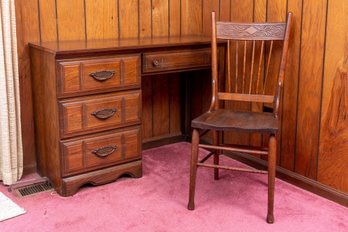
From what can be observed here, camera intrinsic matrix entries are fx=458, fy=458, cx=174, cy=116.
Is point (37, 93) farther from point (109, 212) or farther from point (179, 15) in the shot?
point (179, 15)

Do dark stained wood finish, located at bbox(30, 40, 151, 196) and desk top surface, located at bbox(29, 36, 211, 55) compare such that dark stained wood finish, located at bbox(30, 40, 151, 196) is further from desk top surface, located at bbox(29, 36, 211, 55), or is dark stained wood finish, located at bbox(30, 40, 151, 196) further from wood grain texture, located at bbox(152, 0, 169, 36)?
wood grain texture, located at bbox(152, 0, 169, 36)

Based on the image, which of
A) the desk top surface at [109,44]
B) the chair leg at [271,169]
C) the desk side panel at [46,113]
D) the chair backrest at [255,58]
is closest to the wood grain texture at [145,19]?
the desk top surface at [109,44]

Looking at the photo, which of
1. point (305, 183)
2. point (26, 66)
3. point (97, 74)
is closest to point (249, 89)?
point (305, 183)

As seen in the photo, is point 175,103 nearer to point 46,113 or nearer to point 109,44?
point 109,44

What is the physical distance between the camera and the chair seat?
217 cm

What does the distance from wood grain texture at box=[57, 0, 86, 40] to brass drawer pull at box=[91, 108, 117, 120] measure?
555mm

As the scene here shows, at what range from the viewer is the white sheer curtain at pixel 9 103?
2.42 m

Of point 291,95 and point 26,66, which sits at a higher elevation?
point 26,66

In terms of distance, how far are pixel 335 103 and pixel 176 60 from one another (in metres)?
0.92

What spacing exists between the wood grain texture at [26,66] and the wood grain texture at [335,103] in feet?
5.27

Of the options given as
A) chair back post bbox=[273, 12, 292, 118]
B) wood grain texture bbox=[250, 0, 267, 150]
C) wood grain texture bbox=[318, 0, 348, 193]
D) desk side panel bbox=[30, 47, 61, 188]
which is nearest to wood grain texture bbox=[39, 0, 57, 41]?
desk side panel bbox=[30, 47, 61, 188]

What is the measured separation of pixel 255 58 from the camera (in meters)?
2.78

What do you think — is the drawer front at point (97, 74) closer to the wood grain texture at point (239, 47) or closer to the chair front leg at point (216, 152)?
the chair front leg at point (216, 152)

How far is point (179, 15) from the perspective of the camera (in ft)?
10.5
